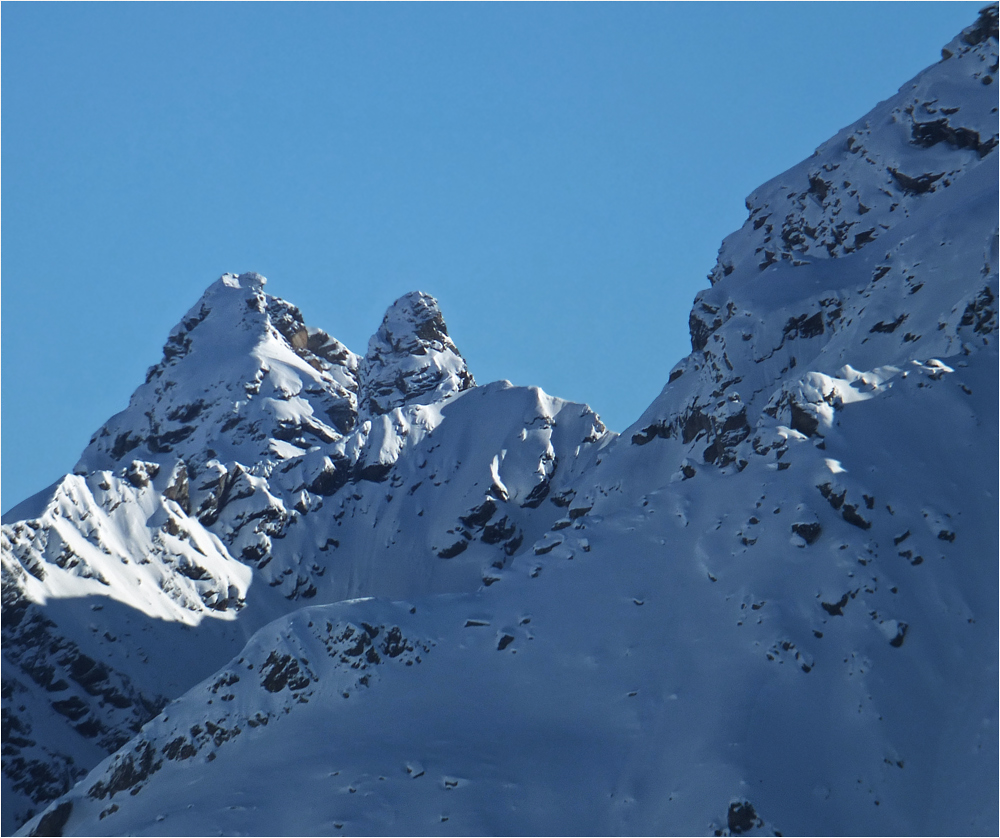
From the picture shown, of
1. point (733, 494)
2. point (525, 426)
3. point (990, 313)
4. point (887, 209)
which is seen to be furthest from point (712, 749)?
point (525, 426)

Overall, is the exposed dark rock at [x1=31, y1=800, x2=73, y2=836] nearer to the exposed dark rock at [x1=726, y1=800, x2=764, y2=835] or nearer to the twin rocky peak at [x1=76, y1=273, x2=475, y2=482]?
the exposed dark rock at [x1=726, y1=800, x2=764, y2=835]

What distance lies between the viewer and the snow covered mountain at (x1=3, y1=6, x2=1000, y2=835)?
68.2 meters

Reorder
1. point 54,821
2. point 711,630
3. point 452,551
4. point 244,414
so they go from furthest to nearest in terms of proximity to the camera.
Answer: point 244,414, point 452,551, point 711,630, point 54,821

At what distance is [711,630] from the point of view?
78.3 m

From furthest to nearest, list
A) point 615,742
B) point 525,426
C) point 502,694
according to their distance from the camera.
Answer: point 525,426
point 502,694
point 615,742

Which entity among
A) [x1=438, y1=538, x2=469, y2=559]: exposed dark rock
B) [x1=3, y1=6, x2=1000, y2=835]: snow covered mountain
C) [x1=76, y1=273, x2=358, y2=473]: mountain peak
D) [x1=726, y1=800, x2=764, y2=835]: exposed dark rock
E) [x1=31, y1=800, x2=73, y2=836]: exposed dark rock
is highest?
[x1=76, y1=273, x2=358, y2=473]: mountain peak

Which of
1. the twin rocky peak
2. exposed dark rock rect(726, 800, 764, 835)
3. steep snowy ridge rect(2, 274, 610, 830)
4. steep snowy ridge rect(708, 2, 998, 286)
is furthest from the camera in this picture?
the twin rocky peak

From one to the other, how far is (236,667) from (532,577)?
19759 mm

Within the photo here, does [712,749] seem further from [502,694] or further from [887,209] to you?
[887,209]

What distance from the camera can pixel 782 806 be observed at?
64688mm

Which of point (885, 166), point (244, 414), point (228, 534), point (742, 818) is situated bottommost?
point (742, 818)

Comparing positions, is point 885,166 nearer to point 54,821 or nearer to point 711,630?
point 711,630

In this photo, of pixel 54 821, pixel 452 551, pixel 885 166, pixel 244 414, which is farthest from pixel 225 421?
pixel 54 821

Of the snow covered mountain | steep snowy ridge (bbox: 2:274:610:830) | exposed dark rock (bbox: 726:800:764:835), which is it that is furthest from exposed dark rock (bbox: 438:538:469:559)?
exposed dark rock (bbox: 726:800:764:835)
